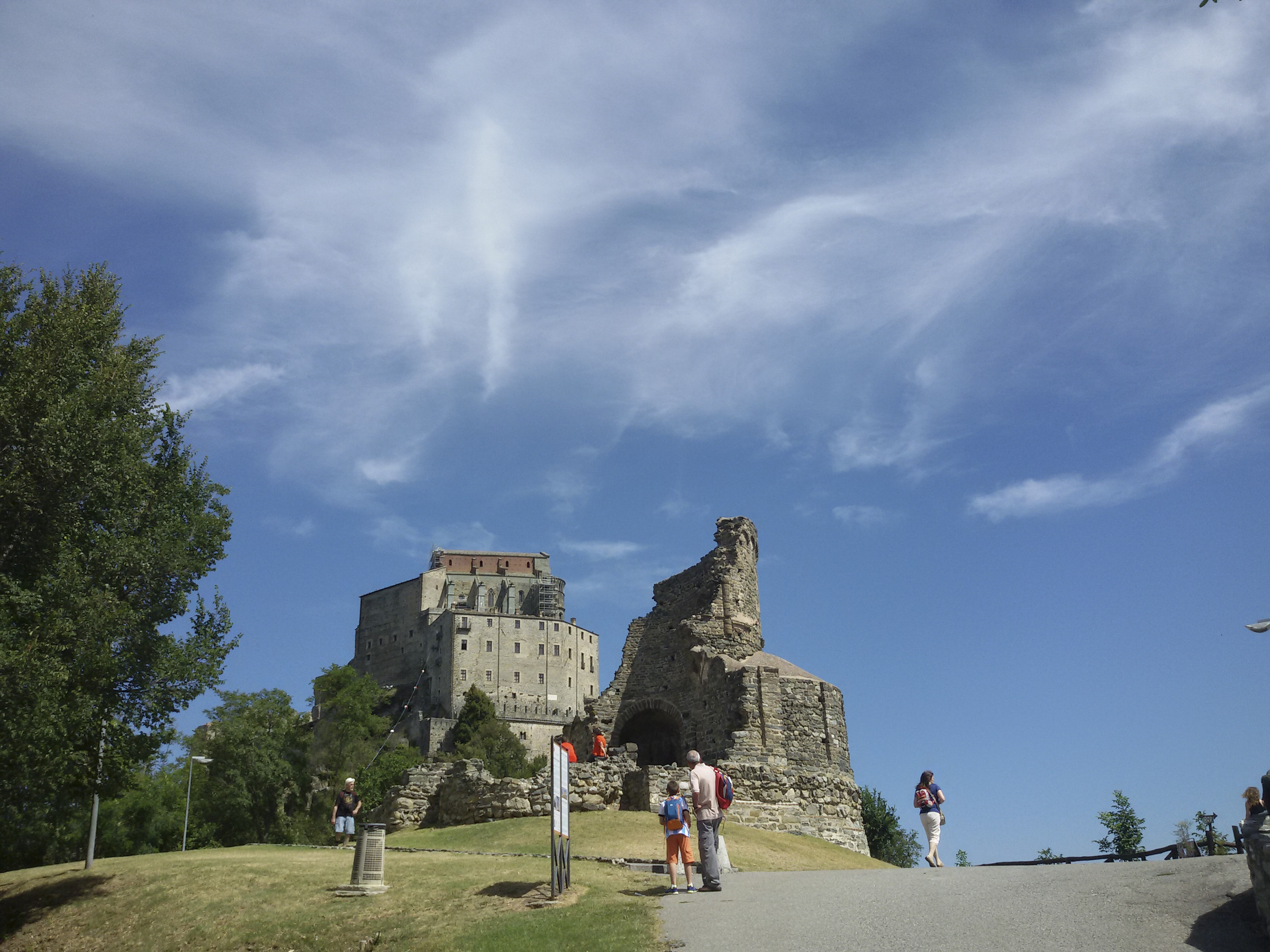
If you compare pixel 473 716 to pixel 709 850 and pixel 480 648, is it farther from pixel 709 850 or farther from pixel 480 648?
pixel 709 850

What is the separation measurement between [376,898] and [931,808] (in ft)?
28.0

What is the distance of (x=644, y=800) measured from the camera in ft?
75.5

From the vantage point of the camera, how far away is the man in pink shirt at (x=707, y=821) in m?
13.7

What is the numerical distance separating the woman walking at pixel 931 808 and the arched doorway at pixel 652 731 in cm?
1592

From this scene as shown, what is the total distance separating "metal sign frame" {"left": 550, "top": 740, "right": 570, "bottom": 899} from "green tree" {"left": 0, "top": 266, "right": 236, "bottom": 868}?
8.67 meters

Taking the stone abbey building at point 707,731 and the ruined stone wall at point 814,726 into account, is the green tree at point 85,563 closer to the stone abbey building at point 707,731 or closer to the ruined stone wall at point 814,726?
the stone abbey building at point 707,731

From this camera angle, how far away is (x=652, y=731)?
3447cm

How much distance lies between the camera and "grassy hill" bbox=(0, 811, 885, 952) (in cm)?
1230

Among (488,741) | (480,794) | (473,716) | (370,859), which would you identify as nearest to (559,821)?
(370,859)

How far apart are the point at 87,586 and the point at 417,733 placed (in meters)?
81.1

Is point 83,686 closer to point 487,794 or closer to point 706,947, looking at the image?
point 487,794

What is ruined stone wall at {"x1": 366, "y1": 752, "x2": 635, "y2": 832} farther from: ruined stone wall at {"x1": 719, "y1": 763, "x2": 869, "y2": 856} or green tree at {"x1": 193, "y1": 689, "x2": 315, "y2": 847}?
green tree at {"x1": 193, "y1": 689, "x2": 315, "y2": 847}

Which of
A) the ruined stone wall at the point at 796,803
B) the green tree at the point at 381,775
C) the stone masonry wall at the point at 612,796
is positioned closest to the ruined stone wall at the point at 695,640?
the ruined stone wall at the point at 796,803

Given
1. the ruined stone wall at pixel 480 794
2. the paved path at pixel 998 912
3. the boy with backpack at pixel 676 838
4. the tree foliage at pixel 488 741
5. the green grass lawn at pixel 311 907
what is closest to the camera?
the paved path at pixel 998 912
